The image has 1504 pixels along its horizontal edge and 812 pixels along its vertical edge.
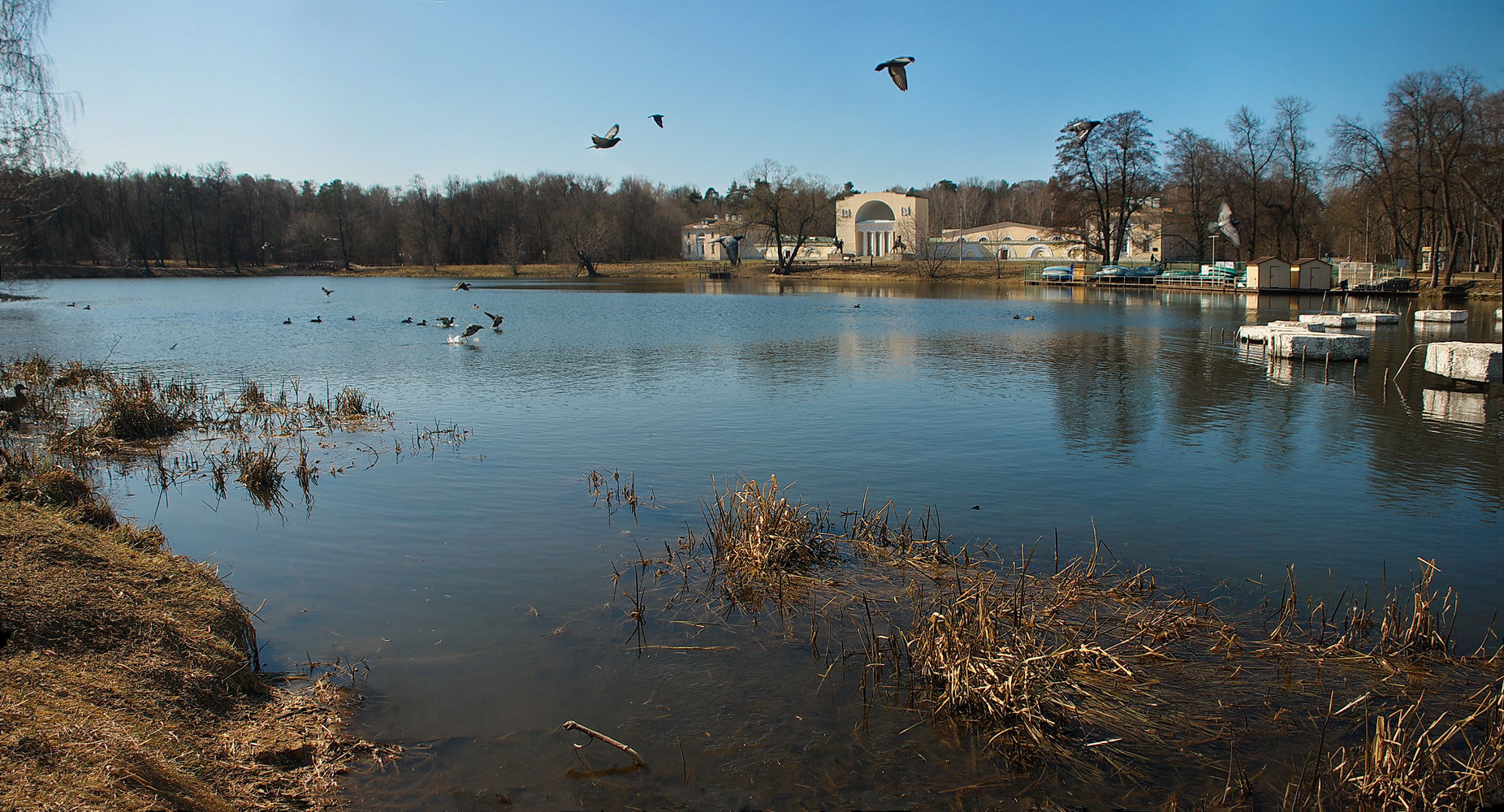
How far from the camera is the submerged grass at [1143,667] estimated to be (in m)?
4.68

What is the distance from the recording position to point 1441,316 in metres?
29.9

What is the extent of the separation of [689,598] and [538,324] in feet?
96.9

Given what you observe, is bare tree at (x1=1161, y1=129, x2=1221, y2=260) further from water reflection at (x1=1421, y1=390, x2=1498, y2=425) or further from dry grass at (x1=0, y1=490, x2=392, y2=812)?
dry grass at (x1=0, y1=490, x2=392, y2=812)

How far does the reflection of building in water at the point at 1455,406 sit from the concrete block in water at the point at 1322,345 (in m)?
3.87

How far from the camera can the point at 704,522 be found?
9.23 meters

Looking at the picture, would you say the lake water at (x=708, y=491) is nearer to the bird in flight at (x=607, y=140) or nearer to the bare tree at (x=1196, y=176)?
the bird in flight at (x=607, y=140)

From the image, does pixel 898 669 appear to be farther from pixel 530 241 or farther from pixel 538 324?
pixel 530 241

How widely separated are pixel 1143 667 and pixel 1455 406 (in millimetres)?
14848

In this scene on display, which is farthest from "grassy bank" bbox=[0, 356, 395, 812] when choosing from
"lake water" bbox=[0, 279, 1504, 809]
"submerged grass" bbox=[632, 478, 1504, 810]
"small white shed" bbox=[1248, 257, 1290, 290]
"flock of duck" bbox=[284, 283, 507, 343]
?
"small white shed" bbox=[1248, 257, 1290, 290]

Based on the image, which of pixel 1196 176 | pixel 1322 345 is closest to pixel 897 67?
pixel 1322 345

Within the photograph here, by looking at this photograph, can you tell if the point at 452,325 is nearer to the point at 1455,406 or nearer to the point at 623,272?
the point at 1455,406

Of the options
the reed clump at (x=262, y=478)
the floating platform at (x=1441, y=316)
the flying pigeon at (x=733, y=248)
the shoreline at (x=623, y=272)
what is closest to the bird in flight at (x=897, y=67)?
the reed clump at (x=262, y=478)

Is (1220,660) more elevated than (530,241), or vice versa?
(530,241)

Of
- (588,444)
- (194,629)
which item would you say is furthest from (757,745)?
(588,444)
